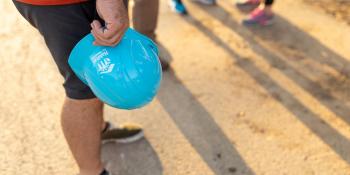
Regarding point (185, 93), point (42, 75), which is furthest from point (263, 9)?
point (42, 75)

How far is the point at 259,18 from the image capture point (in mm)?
3572

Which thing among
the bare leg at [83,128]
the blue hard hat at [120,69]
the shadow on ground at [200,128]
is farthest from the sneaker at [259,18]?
the blue hard hat at [120,69]

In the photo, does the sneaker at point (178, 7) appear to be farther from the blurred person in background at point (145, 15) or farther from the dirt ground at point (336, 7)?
the dirt ground at point (336, 7)

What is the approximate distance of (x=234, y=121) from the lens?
2617 mm

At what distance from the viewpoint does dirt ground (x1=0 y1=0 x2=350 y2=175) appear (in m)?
2.34

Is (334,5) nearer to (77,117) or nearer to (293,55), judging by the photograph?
(293,55)

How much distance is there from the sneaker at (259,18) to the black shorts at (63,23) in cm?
212

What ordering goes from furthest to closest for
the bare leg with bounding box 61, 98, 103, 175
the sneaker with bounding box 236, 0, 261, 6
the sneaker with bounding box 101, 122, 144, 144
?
the sneaker with bounding box 236, 0, 261, 6
the sneaker with bounding box 101, 122, 144, 144
the bare leg with bounding box 61, 98, 103, 175

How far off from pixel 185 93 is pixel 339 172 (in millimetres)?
1006

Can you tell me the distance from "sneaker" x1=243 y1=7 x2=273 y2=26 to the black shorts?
2122mm

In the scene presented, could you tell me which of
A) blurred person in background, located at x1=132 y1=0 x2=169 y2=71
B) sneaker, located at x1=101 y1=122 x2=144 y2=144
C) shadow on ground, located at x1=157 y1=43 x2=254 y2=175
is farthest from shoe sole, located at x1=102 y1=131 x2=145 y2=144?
blurred person in background, located at x1=132 y1=0 x2=169 y2=71

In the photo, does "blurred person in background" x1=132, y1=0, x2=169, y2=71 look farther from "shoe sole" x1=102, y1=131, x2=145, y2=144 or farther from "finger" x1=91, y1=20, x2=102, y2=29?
"finger" x1=91, y1=20, x2=102, y2=29

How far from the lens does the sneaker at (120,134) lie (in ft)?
7.86

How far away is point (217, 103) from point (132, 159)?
2.24ft
